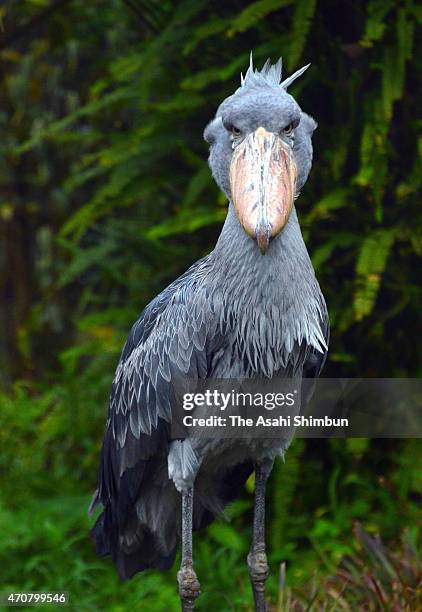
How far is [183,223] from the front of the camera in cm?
429

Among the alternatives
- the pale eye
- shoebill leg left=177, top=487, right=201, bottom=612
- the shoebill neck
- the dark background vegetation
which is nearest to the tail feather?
shoebill leg left=177, top=487, right=201, bottom=612

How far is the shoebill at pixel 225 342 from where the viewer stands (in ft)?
7.97

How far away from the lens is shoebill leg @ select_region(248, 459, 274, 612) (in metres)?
2.92

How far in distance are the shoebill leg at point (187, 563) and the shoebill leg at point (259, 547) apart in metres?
0.20

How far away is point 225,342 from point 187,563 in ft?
2.25

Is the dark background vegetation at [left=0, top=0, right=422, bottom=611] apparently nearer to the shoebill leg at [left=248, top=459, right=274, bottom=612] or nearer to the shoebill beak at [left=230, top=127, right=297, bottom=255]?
the shoebill leg at [left=248, top=459, right=274, bottom=612]

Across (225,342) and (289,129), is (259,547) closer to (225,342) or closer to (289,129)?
(225,342)

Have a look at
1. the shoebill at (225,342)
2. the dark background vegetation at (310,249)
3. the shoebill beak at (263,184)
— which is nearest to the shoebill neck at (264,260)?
the shoebill at (225,342)

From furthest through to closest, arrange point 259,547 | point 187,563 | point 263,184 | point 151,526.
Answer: point 151,526 → point 259,547 → point 187,563 → point 263,184

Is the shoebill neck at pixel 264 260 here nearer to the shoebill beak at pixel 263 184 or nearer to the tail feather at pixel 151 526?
the shoebill beak at pixel 263 184

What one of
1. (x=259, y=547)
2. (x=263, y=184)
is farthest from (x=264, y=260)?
(x=259, y=547)

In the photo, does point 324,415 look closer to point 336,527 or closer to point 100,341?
point 336,527

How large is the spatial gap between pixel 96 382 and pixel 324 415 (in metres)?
2.03

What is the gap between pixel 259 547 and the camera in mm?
2938
